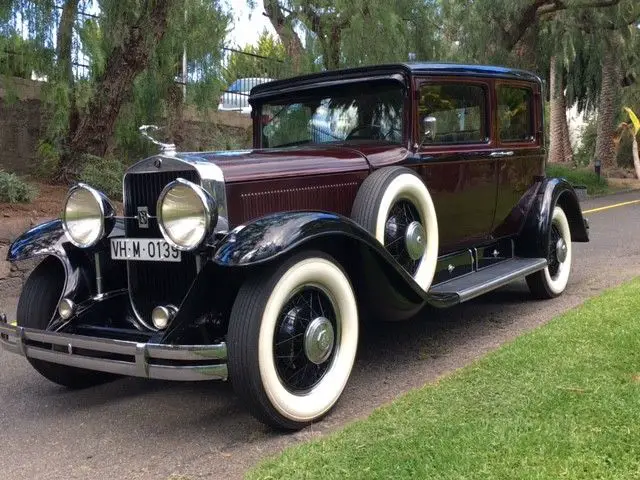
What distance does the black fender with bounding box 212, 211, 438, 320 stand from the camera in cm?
331

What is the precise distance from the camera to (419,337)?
5.20m

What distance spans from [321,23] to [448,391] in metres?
9.75

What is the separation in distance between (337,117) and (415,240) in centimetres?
123

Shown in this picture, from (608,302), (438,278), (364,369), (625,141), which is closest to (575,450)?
(364,369)

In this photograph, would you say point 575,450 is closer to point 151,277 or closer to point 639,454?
point 639,454

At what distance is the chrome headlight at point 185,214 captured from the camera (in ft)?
11.5

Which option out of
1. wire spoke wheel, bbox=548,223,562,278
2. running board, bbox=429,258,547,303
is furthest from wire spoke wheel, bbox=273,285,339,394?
wire spoke wheel, bbox=548,223,562,278

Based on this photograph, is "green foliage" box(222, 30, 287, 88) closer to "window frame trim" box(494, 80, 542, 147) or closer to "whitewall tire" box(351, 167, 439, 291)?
"window frame trim" box(494, 80, 542, 147)

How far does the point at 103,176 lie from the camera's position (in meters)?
9.03

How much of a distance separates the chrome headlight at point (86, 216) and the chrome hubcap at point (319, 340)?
4.57 ft

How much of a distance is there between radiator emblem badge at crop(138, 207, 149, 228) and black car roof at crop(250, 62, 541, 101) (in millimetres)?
1852

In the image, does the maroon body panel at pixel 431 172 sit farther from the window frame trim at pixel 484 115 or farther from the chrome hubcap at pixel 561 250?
the chrome hubcap at pixel 561 250

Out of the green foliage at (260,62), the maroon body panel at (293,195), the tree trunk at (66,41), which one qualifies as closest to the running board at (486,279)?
the maroon body panel at (293,195)

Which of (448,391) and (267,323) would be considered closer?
(267,323)
